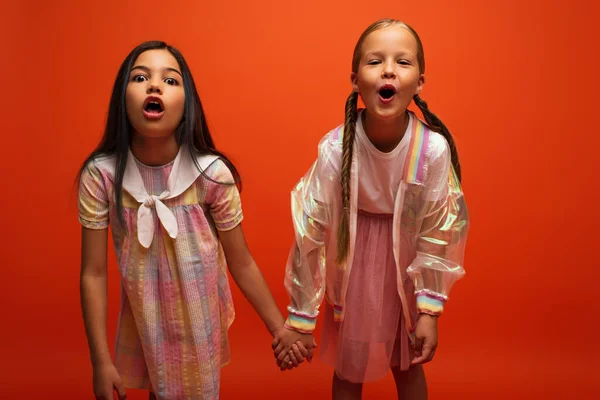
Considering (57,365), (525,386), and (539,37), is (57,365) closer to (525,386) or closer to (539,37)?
(525,386)

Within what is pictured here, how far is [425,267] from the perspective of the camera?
1.79m

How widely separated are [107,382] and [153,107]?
557 mm

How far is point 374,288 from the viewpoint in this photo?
6.14ft

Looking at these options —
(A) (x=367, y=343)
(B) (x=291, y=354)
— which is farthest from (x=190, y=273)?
(A) (x=367, y=343)

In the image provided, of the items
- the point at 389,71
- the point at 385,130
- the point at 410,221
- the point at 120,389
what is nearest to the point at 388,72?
the point at 389,71

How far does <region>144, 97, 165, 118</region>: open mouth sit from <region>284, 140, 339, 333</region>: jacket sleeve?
346mm

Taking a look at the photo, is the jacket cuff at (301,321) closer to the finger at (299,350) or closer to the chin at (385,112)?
the finger at (299,350)

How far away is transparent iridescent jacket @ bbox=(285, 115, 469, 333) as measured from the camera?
1.79 m

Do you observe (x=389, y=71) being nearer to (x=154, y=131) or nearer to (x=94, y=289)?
(x=154, y=131)

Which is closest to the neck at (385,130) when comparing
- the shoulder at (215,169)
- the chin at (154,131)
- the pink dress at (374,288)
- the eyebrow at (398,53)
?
the pink dress at (374,288)

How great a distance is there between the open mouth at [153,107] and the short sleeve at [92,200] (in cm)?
16

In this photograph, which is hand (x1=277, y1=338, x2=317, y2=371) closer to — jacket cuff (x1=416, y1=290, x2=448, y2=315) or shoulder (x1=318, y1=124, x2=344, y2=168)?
jacket cuff (x1=416, y1=290, x2=448, y2=315)

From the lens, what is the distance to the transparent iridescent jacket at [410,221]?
1.79 metres

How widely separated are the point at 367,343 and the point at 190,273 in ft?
1.41
